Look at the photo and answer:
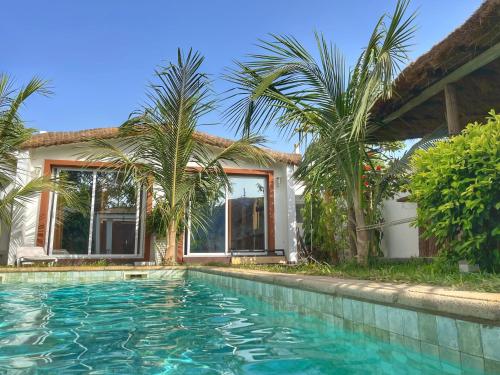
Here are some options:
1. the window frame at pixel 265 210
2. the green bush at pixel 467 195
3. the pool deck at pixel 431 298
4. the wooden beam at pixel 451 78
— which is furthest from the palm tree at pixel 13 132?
the green bush at pixel 467 195

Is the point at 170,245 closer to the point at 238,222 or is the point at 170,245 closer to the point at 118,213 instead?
the point at 118,213

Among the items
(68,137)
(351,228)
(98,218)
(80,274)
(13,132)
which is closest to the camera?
(351,228)

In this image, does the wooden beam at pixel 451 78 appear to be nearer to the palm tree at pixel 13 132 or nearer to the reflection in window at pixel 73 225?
the palm tree at pixel 13 132

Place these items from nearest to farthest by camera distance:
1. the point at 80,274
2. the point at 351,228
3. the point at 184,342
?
1. the point at 184,342
2. the point at 351,228
3. the point at 80,274

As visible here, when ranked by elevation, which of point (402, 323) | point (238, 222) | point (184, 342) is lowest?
point (184, 342)

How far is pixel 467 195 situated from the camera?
11.6 ft

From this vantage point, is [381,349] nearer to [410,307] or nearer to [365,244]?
[410,307]

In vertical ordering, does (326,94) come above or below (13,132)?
below

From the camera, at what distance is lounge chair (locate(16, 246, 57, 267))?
10.0 meters

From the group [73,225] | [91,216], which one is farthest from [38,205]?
[91,216]

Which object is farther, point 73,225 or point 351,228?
point 73,225

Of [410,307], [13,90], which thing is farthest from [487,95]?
[13,90]

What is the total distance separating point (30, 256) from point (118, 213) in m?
2.69

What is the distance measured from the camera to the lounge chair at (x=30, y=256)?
32.9ft
